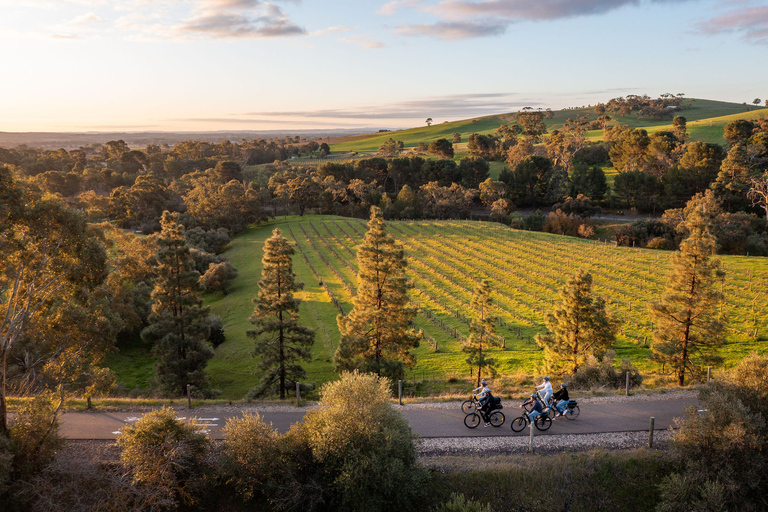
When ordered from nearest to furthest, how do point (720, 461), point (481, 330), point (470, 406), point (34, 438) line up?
1. point (34, 438)
2. point (720, 461)
3. point (470, 406)
4. point (481, 330)

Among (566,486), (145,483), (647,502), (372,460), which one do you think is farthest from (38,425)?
(647,502)

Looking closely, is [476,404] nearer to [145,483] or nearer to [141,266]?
[145,483]

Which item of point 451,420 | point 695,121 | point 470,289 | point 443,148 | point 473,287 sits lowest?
point 470,289

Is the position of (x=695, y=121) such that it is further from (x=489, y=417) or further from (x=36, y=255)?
(x=36, y=255)

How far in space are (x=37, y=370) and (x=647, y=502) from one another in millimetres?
30231

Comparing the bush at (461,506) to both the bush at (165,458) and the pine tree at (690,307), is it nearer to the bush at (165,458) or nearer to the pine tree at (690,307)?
the bush at (165,458)

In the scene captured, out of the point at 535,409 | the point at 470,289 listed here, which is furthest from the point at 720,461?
the point at 470,289

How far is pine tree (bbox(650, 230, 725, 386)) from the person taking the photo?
23.4 metres

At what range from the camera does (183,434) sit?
1439 cm

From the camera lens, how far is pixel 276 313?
2608 cm

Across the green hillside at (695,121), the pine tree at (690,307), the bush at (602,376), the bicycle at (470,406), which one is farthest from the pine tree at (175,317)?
the green hillside at (695,121)

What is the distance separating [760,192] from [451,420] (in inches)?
2969

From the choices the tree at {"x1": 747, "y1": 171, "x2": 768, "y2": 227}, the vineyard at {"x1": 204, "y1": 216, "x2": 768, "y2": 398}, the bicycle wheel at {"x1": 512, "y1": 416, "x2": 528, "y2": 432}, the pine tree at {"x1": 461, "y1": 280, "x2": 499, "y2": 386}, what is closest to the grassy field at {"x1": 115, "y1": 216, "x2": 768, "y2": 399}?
the vineyard at {"x1": 204, "y1": 216, "x2": 768, "y2": 398}

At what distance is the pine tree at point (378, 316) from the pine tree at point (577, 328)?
787 centimetres
